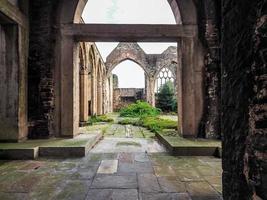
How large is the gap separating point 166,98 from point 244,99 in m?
23.9

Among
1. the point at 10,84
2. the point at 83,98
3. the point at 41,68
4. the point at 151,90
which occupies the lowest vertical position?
the point at 83,98

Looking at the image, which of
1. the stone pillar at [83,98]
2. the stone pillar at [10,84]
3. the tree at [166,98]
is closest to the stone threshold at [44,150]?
the stone pillar at [10,84]

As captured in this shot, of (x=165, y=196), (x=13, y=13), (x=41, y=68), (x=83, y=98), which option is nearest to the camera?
(x=165, y=196)

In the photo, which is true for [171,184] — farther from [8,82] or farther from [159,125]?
[159,125]

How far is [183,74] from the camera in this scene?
695 cm

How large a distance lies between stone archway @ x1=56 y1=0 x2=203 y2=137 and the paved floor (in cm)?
161

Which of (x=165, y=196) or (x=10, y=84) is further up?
(x=10, y=84)

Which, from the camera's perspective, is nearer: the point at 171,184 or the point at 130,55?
the point at 171,184

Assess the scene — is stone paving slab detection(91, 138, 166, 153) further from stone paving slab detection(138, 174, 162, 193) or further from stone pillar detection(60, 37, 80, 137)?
stone paving slab detection(138, 174, 162, 193)

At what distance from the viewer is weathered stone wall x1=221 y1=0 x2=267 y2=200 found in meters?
1.85

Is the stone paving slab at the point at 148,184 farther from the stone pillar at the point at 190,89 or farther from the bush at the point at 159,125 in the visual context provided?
the bush at the point at 159,125

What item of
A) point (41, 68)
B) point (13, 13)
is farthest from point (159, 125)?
point (13, 13)

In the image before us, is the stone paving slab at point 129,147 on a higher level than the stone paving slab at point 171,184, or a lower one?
higher

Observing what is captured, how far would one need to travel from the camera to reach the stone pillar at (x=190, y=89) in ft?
22.6
